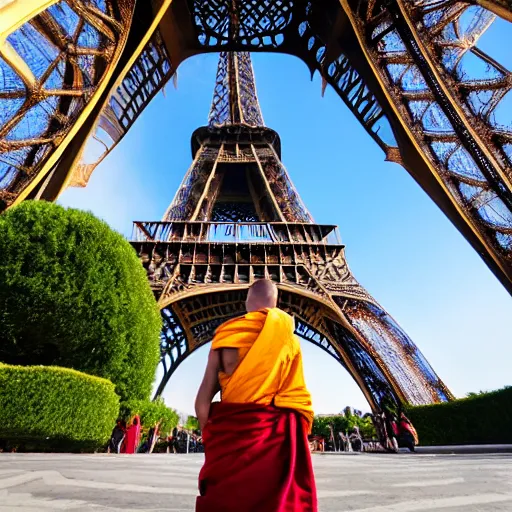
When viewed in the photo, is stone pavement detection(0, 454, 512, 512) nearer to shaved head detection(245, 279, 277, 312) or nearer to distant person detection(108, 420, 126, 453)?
shaved head detection(245, 279, 277, 312)

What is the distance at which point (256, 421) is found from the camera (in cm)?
154

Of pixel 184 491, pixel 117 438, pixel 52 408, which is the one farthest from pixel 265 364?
Result: pixel 117 438

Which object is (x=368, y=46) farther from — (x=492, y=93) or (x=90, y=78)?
(x=90, y=78)

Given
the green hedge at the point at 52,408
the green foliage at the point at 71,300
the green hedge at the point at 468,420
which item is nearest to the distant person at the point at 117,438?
the green foliage at the point at 71,300

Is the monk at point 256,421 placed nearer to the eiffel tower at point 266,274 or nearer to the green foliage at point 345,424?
the eiffel tower at point 266,274

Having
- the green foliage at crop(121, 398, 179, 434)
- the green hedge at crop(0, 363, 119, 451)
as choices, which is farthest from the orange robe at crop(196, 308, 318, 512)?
the green foliage at crop(121, 398, 179, 434)

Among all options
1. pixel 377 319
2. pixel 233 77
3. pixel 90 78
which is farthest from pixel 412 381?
pixel 233 77

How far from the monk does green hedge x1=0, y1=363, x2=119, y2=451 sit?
6.97 meters

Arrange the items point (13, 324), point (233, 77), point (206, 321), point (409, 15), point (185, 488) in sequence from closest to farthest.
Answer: point (185, 488) < point (13, 324) < point (409, 15) < point (206, 321) < point (233, 77)

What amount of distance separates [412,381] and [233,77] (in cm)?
3019

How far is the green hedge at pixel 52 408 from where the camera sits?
281 inches

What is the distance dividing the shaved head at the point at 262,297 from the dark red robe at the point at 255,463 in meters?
0.48

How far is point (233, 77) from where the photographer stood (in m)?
37.2

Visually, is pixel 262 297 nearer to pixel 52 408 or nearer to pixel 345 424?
pixel 52 408
